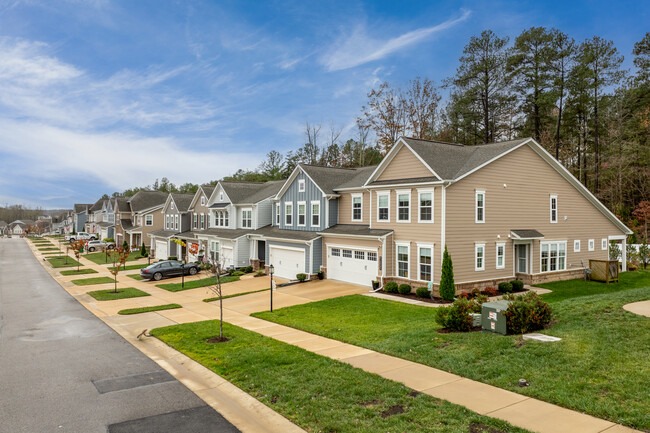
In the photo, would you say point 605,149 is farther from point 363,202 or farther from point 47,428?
point 47,428

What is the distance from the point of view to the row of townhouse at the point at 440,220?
69.7ft

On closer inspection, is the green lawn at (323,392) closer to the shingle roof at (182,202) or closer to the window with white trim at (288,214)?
the window with white trim at (288,214)

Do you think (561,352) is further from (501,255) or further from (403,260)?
(501,255)

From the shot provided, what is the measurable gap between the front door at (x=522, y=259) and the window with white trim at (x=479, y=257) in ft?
12.9

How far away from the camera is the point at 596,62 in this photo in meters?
38.8

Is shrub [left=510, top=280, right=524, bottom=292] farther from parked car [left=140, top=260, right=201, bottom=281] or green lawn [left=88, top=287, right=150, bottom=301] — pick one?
parked car [left=140, top=260, right=201, bottom=281]

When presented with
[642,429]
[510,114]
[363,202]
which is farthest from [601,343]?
[510,114]

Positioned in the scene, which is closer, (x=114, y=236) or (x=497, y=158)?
(x=497, y=158)

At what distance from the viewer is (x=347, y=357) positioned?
1099 centimetres

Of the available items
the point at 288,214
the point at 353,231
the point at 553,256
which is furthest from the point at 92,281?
the point at 553,256

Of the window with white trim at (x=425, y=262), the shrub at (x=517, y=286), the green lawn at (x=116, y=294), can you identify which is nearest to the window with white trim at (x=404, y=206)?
the window with white trim at (x=425, y=262)

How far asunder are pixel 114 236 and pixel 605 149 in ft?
231

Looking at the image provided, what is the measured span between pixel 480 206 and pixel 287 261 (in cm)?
1397

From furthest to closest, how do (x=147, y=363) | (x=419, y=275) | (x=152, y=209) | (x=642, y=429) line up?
(x=152, y=209) → (x=419, y=275) → (x=147, y=363) → (x=642, y=429)
